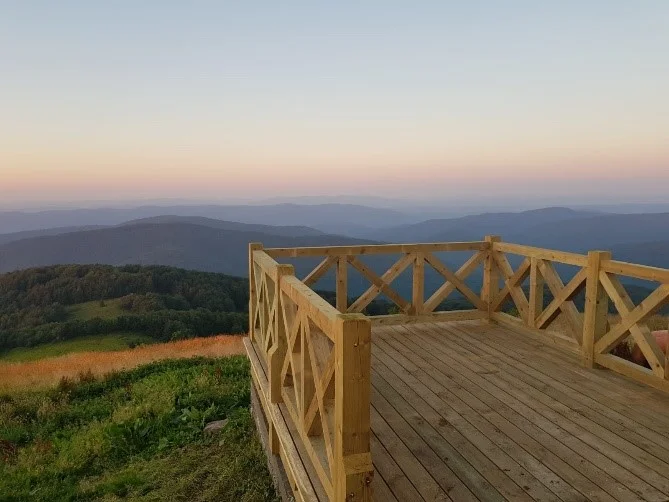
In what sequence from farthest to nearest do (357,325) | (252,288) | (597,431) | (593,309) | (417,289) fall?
(417,289), (252,288), (593,309), (597,431), (357,325)

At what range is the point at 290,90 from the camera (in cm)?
2036

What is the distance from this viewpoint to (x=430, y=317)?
721cm

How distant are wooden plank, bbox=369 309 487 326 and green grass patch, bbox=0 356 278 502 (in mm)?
2561

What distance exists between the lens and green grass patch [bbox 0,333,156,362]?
25.0 m

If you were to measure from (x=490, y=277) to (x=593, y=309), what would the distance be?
212cm

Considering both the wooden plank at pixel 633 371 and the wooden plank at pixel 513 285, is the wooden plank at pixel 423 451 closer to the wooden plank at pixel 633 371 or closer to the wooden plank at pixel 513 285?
the wooden plank at pixel 633 371

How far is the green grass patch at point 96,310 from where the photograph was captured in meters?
36.6

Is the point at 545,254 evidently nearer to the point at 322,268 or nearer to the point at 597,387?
the point at 597,387

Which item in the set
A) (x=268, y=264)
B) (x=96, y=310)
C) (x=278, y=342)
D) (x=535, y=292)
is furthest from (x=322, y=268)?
(x=96, y=310)

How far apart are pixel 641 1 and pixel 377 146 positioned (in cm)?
2066

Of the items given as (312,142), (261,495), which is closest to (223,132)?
(312,142)

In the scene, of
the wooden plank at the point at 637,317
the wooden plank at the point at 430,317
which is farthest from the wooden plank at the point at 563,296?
the wooden plank at the point at 430,317

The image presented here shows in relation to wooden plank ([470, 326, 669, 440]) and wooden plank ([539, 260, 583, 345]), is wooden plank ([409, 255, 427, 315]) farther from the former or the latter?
wooden plank ([539, 260, 583, 345])

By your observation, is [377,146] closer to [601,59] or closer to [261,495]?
[601,59]
